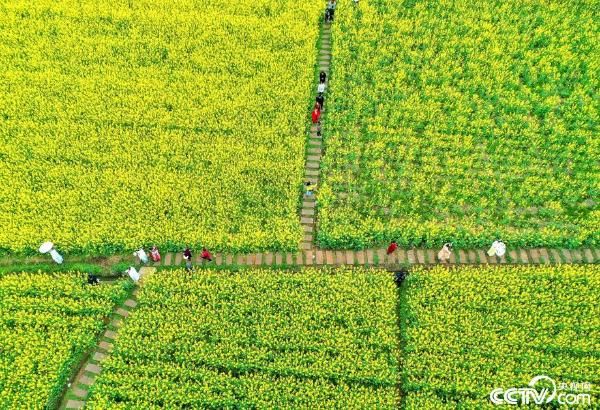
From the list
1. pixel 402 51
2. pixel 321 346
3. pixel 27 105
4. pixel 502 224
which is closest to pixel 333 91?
pixel 402 51

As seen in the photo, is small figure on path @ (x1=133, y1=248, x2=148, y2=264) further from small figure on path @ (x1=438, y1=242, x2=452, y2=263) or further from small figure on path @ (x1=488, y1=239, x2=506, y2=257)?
small figure on path @ (x1=488, y1=239, x2=506, y2=257)

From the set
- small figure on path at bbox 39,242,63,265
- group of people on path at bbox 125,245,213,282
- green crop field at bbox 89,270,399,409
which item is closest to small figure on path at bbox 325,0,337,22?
group of people on path at bbox 125,245,213,282

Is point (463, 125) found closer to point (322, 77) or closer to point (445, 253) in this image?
point (445, 253)

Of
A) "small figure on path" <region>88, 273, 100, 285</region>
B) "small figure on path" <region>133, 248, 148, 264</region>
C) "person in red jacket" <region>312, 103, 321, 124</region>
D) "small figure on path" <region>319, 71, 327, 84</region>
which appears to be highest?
"small figure on path" <region>319, 71, 327, 84</region>

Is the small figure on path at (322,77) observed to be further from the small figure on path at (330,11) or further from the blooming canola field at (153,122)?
the small figure on path at (330,11)

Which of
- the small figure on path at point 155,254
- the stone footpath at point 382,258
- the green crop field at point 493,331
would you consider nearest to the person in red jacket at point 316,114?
the stone footpath at point 382,258
